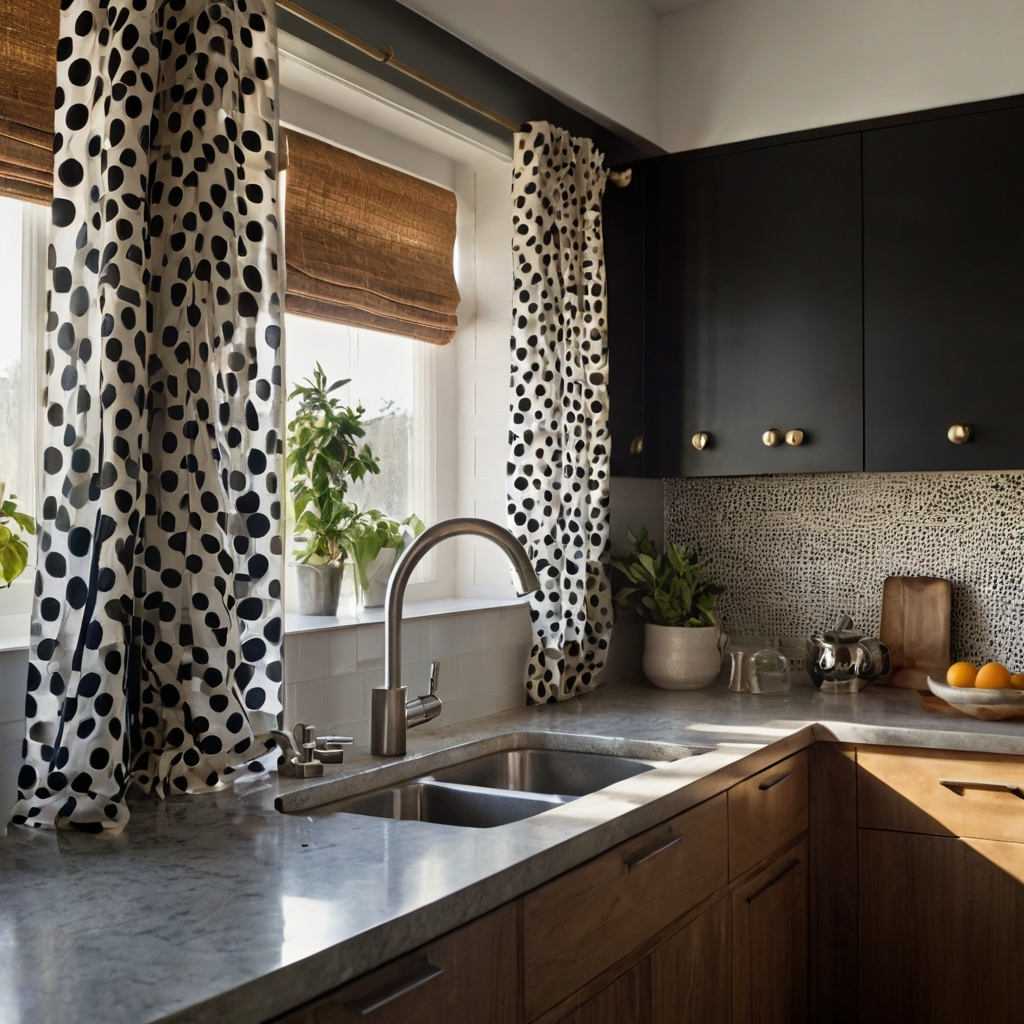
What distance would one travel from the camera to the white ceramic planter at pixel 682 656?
111 inches

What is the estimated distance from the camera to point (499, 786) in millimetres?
2195

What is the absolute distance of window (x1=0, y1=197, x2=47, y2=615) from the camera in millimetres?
1814

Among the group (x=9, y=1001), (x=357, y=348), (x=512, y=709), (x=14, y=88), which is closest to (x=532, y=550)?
(x=512, y=709)

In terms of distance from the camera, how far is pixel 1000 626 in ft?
9.18

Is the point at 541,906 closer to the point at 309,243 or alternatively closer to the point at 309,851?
the point at 309,851

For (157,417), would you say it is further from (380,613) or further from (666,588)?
(666,588)

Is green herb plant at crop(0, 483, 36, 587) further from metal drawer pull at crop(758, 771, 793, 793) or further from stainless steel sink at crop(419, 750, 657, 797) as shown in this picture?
metal drawer pull at crop(758, 771, 793, 793)

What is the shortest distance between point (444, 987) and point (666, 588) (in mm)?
1794

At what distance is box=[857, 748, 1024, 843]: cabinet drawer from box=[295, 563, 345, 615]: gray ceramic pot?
3.86ft

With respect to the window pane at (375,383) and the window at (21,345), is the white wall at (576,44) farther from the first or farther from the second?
the window at (21,345)

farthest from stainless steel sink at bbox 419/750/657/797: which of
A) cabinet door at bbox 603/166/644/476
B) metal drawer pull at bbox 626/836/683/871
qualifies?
cabinet door at bbox 603/166/644/476

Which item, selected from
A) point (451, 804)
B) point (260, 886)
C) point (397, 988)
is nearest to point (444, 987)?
point (397, 988)

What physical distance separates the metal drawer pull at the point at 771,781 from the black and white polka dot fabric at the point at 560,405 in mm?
590

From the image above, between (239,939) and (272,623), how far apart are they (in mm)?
738
